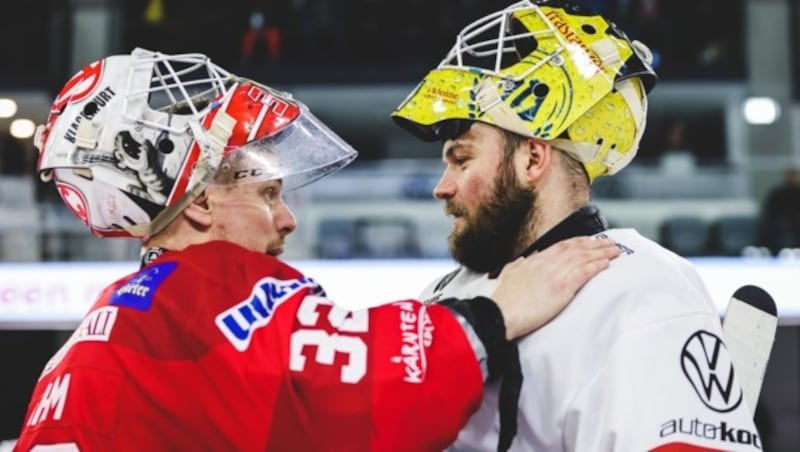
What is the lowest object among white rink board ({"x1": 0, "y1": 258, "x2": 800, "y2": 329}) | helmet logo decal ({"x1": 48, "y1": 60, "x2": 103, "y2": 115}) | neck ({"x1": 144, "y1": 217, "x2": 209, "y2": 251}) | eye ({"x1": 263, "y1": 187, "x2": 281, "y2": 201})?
white rink board ({"x1": 0, "y1": 258, "x2": 800, "y2": 329})

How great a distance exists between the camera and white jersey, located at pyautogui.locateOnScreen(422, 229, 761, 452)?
5.32 feet

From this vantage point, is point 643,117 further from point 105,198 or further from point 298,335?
point 105,198

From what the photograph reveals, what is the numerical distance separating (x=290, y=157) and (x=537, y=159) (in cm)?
43

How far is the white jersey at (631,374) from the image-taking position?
5.32 ft

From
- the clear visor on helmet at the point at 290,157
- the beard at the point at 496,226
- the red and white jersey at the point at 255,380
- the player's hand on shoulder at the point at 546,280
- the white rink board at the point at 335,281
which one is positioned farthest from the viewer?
the white rink board at the point at 335,281

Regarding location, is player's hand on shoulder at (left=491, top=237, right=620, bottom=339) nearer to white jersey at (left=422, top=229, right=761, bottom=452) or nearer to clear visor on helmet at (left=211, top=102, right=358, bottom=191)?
white jersey at (left=422, top=229, right=761, bottom=452)

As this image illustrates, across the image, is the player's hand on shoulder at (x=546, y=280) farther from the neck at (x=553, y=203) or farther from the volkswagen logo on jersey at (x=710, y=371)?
the volkswagen logo on jersey at (x=710, y=371)

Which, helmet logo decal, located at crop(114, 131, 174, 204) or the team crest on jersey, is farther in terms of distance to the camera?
helmet logo decal, located at crop(114, 131, 174, 204)

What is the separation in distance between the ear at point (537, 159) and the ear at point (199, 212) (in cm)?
55

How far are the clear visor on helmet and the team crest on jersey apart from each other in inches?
9.3

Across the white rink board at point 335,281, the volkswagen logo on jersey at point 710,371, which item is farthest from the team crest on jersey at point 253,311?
the white rink board at point 335,281

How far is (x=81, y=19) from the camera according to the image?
1141cm

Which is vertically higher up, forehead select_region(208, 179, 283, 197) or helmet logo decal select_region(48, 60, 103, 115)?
helmet logo decal select_region(48, 60, 103, 115)

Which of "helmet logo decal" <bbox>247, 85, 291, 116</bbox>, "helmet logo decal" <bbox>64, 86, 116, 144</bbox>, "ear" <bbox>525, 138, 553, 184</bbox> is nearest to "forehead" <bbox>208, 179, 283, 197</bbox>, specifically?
"helmet logo decal" <bbox>247, 85, 291, 116</bbox>
